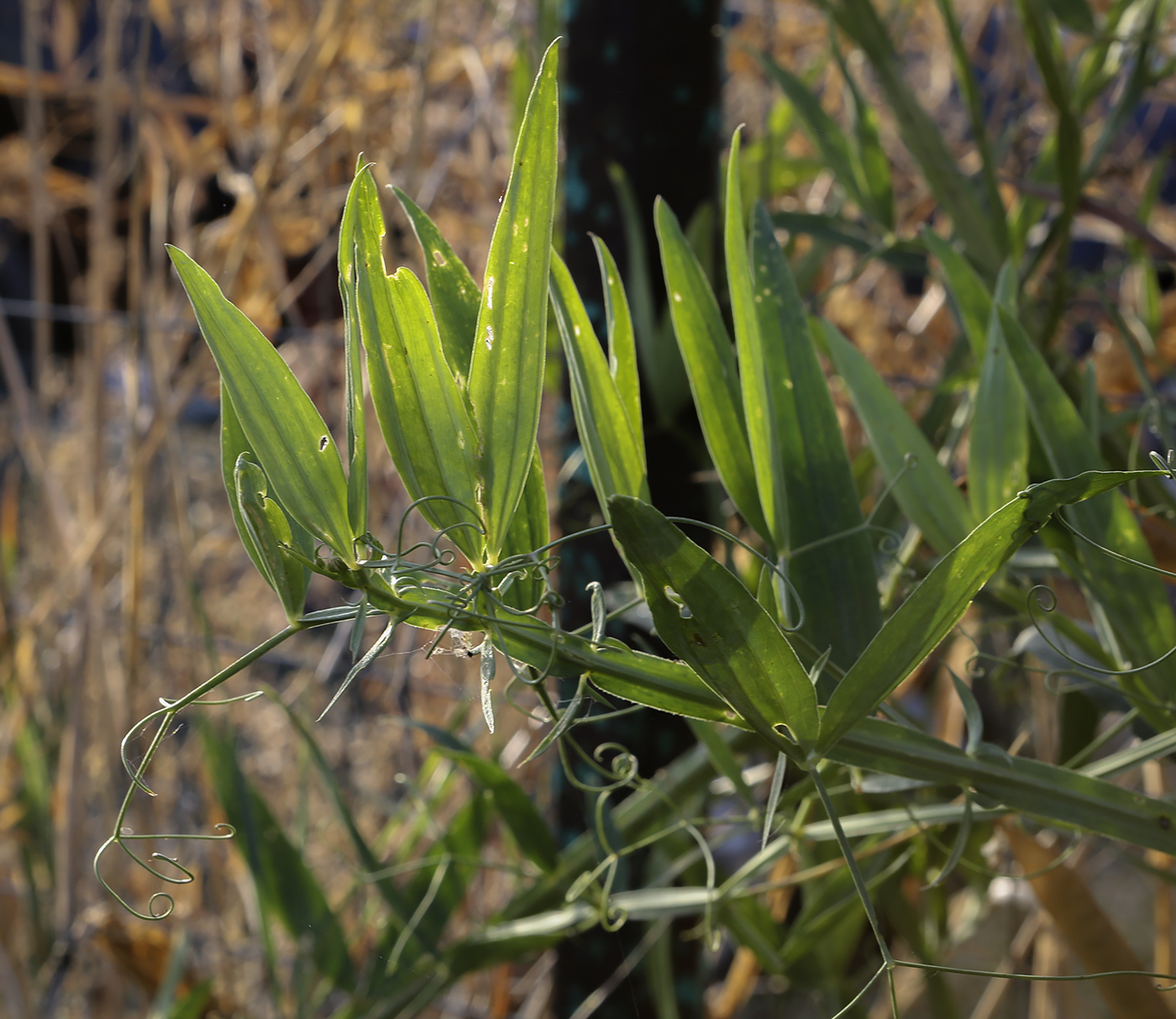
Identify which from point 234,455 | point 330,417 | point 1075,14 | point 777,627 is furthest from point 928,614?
point 330,417

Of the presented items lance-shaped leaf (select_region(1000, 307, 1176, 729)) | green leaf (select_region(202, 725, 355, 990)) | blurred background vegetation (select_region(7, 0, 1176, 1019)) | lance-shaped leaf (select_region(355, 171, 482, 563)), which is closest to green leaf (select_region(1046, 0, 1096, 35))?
blurred background vegetation (select_region(7, 0, 1176, 1019))

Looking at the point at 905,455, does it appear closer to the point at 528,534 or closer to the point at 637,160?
Answer: the point at 528,534

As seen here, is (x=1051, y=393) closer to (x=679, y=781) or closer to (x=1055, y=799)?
(x=1055, y=799)

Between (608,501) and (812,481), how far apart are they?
97 millimetres

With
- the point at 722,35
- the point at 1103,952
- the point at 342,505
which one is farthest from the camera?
the point at 722,35

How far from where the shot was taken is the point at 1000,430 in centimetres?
24

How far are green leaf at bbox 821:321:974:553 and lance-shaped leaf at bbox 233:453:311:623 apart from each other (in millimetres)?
139

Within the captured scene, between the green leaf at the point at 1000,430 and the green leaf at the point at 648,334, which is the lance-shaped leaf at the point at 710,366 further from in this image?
the green leaf at the point at 648,334

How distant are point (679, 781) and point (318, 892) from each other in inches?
7.8

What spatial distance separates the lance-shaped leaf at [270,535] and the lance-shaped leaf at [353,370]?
0.01 m

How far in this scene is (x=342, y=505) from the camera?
0.54 ft

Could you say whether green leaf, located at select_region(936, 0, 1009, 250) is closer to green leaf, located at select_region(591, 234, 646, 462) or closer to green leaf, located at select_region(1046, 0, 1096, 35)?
green leaf, located at select_region(1046, 0, 1096, 35)

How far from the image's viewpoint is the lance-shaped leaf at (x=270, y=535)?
0.53 ft

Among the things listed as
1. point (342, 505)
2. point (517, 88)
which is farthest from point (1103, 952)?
point (517, 88)
